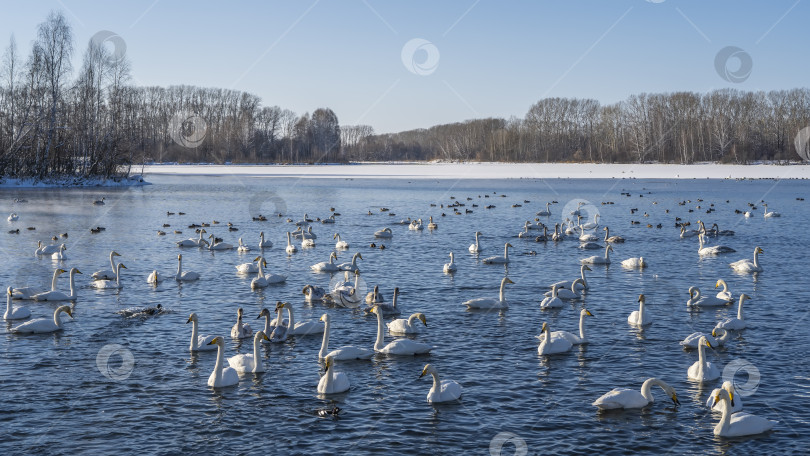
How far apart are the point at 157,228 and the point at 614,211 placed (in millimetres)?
27831

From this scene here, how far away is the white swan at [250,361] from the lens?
42.2 feet

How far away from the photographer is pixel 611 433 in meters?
10.4

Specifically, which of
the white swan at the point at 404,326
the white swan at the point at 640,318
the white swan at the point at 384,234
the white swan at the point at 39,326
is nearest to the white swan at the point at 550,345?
the white swan at the point at 404,326

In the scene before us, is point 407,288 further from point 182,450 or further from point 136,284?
point 182,450

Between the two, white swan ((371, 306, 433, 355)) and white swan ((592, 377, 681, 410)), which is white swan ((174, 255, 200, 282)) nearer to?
white swan ((371, 306, 433, 355))

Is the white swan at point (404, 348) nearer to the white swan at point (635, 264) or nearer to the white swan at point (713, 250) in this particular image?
the white swan at point (635, 264)

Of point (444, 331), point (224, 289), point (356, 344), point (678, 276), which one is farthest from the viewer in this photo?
point (678, 276)

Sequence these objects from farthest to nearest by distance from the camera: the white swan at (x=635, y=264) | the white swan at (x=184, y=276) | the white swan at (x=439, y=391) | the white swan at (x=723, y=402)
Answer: the white swan at (x=635, y=264)
the white swan at (x=184, y=276)
the white swan at (x=439, y=391)
the white swan at (x=723, y=402)

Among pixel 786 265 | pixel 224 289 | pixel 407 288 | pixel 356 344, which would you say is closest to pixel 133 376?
pixel 356 344

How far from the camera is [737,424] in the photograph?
10.3m

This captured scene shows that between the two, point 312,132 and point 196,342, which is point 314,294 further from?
point 312,132

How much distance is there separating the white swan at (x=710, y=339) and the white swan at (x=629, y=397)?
3.21m

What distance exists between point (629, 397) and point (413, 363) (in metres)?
4.08

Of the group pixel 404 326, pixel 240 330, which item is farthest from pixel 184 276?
pixel 404 326
